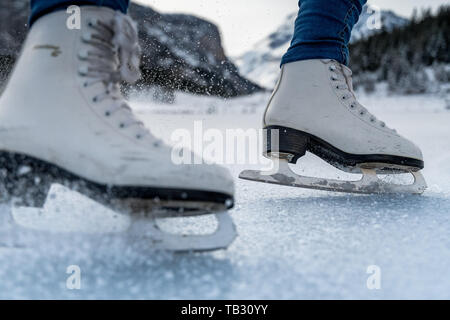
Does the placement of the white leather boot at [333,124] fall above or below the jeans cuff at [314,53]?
below

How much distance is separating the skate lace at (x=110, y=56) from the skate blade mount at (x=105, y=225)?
4.5 inches

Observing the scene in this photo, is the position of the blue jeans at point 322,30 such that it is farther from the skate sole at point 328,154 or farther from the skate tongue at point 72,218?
the skate tongue at point 72,218

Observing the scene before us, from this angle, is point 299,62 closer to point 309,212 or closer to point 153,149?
point 309,212

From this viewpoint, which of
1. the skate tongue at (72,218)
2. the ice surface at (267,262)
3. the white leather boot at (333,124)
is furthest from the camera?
the white leather boot at (333,124)

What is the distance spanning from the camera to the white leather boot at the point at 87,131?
469mm

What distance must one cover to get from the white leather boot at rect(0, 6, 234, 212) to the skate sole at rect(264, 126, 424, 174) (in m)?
0.38

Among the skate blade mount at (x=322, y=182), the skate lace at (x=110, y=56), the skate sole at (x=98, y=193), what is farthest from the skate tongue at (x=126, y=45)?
the skate blade mount at (x=322, y=182)

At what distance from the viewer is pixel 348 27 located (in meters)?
0.90

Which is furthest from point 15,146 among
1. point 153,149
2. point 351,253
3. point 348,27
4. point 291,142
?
point 348,27

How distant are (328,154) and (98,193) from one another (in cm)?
53

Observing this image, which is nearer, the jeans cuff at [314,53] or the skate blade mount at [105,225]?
the skate blade mount at [105,225]

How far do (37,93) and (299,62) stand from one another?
1.68 ft

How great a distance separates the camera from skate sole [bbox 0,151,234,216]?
0.46 metres

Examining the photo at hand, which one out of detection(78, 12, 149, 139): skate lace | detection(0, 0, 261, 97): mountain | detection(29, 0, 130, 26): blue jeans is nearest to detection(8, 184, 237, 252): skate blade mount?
detection(78, 12, 149, 139): skate lace
